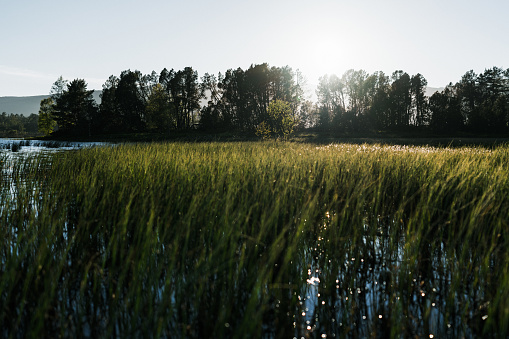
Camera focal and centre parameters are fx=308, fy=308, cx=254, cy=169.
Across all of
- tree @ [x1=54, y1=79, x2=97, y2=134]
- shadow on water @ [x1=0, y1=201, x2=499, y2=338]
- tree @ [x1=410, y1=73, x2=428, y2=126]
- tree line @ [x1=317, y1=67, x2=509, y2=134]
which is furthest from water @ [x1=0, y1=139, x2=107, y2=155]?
tree @ [x1=410, y1=73, x2=428, y2=126]

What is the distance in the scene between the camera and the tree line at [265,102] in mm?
57250

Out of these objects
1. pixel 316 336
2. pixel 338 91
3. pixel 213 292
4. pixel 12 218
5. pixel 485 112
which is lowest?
pixel 316 336

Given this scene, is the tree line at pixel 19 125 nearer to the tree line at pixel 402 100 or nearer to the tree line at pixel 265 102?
the tree line at pixel 265 102

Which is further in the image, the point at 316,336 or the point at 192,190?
the point at 192,190

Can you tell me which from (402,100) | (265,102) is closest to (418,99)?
(402,100)

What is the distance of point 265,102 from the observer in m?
61.5

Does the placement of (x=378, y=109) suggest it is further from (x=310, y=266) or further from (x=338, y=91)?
(x=310, y=266)

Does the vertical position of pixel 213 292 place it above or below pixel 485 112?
below

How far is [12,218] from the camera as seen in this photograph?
4.33 metres

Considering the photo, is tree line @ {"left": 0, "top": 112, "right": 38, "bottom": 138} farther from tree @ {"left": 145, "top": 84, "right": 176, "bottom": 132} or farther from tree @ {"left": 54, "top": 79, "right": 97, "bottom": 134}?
tree @ {"left": 145, "top": 84, "right": 176, "bottom": 132}

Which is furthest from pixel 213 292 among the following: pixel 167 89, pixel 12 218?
pixel 167 89

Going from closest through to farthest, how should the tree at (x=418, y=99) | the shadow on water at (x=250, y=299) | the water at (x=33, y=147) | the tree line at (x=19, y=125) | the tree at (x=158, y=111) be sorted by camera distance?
the shadow on water at (x=250, y=299) → the water at (x=33, y=147) → the tree at (x=158, y=111) → the tree at (x=418, y=99) → the tree line at (x=19, y=125)

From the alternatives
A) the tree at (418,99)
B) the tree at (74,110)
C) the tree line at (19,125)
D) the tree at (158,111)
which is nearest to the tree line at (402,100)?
the tree at (418,99)

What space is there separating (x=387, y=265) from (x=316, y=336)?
148 centimetres
